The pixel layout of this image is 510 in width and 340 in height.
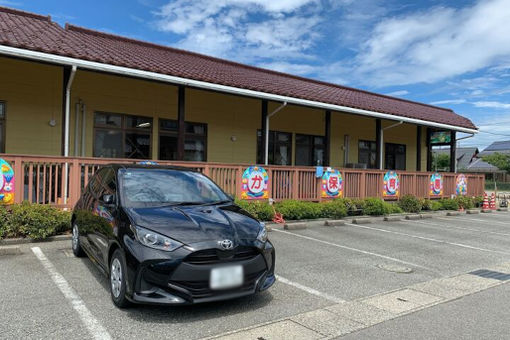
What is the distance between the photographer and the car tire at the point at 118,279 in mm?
3787

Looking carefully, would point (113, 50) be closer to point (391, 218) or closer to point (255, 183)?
point (255, 183)

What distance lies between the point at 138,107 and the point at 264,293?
8.41m

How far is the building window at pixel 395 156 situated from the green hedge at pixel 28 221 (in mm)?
15173

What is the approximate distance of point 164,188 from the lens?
4.88m

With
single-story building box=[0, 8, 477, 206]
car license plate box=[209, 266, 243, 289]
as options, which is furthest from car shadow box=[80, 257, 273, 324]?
single-story building box=[0, 8, 477, 206]

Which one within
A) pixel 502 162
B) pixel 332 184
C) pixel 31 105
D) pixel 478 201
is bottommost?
pixel 478 201

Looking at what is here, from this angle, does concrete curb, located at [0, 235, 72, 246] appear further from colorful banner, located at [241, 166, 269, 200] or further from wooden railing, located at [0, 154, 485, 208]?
colorful banner, located at [241, 166, 269, 200]

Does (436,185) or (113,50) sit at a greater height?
(113,50)

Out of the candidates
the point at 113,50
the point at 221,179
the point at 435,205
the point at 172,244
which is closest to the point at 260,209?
the point at 221,179

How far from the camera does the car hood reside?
3775 mm

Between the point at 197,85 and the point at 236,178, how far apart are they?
8.36 ft

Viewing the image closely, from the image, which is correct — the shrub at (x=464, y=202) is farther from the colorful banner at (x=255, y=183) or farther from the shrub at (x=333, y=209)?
the colorful banner at (x=255, y=183)

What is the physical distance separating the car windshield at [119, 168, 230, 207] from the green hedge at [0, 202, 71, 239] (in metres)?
2.90

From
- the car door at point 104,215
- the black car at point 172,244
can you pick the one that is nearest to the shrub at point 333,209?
the black car at point 172,244
